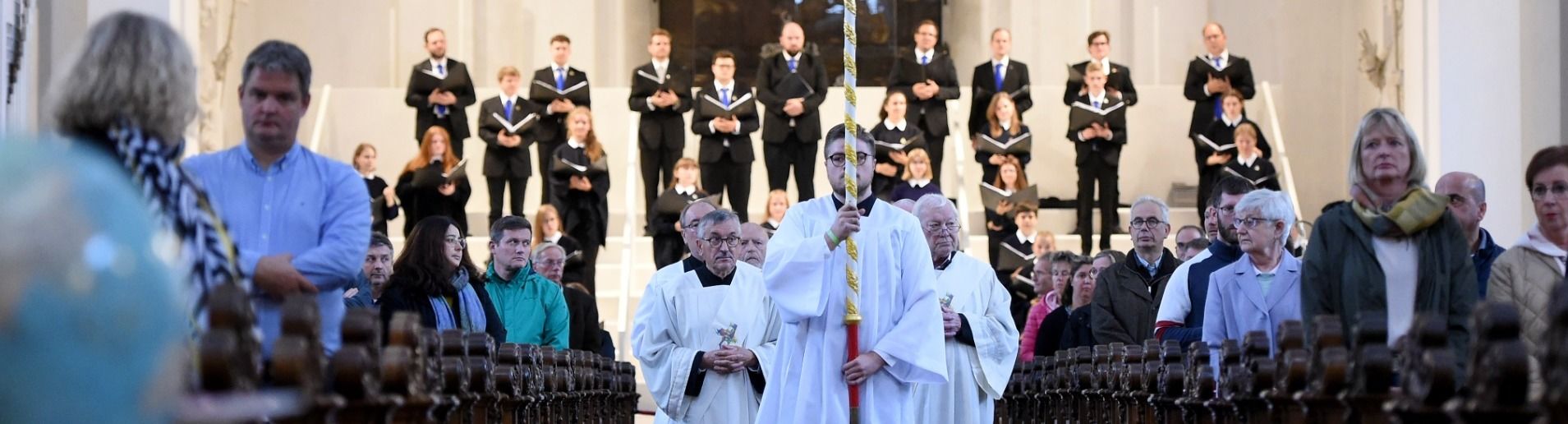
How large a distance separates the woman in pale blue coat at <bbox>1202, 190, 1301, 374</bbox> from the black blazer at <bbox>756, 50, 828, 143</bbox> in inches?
388

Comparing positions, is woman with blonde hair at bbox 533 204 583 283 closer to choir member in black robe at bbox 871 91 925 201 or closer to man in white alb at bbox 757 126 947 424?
choir member in black robe at bbox 871 91 925 201

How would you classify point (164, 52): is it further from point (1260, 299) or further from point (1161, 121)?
point (1161, 121)

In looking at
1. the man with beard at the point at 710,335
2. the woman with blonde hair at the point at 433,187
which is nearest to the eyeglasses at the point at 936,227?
the man with beard at the point at 710,335

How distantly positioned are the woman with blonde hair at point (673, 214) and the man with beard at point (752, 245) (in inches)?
219

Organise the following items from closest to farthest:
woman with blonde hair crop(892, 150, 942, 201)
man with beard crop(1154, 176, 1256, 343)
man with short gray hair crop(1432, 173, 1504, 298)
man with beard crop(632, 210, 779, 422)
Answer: man with short gray hair crop(1432, 173, 1504, 298)
man with beard crop(1154, 176, 1256, 343)
man with beard crop(632, 210, 779, 422)
woman with blonde hair crop(892, 150, 942, 201)

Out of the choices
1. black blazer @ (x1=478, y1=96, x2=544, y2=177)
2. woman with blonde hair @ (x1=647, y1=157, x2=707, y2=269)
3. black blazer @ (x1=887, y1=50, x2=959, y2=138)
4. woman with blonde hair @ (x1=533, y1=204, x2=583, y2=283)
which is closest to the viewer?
woman with blonde hair @ (x1=533, y1=204, x2=583, y2=283)

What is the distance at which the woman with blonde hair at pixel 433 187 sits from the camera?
54.0 ft

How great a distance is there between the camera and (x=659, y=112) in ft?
56.9

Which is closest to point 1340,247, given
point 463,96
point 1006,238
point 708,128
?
point 1006,238

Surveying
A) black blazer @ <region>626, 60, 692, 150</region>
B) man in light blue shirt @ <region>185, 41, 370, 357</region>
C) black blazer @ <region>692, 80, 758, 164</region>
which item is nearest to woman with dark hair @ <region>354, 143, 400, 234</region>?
black blazer @ <region>626, 60, 692, 150</region>

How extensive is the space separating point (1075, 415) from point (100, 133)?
706 cm

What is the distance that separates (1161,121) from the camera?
A: 21031 mm

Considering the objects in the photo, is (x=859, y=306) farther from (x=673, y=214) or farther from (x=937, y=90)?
(x=937, y=90)

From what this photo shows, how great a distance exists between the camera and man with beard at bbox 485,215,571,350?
9523 millimetres
